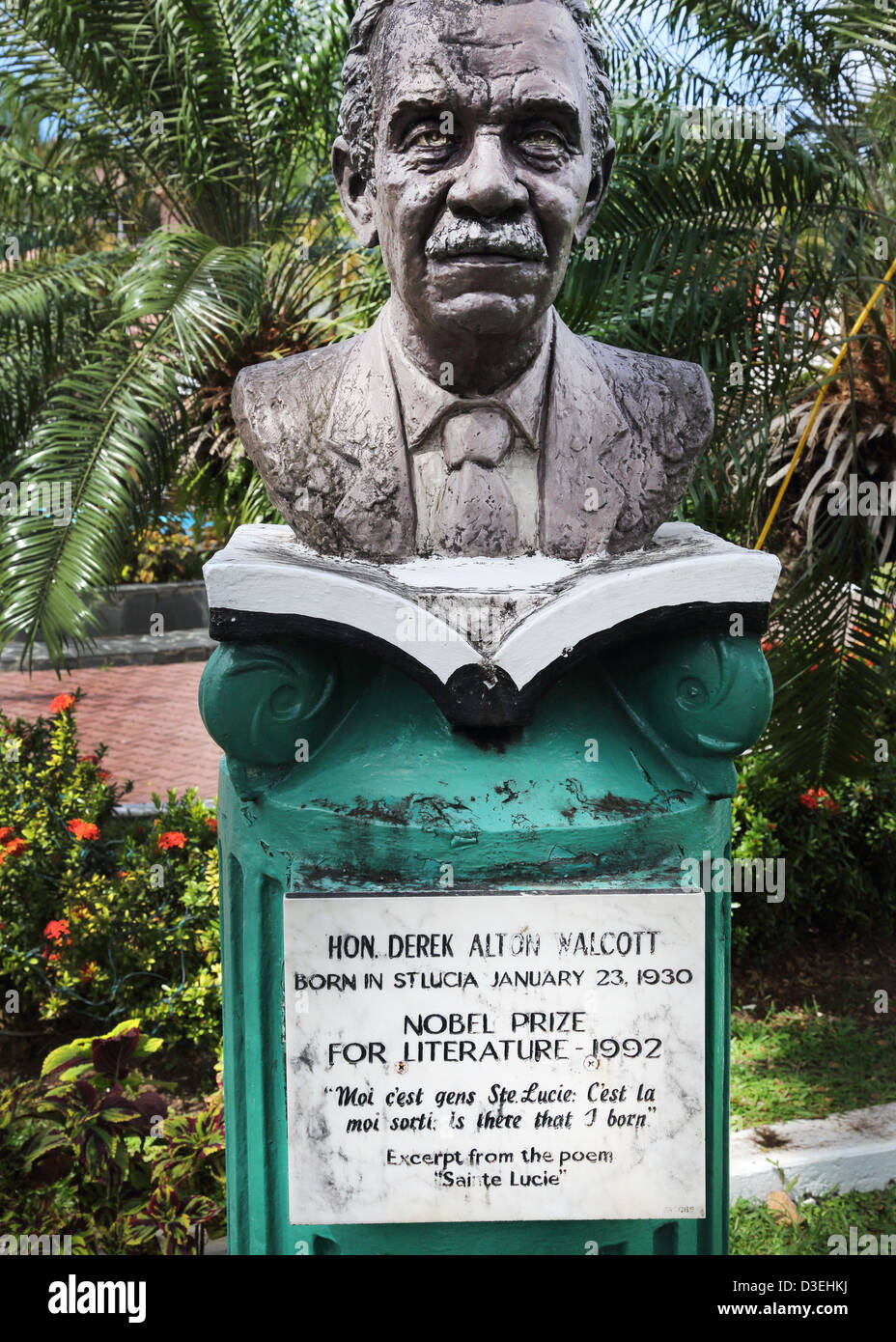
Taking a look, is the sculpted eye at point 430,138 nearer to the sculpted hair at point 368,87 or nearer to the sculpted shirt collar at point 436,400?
the sculpted hair at point 368,87

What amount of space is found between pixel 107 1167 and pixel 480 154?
2358 millimetres

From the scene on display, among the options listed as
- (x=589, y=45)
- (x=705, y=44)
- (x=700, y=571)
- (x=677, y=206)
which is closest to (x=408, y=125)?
(x=589, y=45)

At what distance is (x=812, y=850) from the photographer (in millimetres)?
4621

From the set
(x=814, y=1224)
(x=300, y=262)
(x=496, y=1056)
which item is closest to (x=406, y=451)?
(x=496, y=1056)

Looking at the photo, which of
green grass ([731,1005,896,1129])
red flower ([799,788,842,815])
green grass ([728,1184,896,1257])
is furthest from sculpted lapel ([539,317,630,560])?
red flower ([799,788,842,815])

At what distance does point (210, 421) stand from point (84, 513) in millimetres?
1358

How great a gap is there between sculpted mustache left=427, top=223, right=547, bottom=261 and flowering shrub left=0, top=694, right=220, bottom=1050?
235cm

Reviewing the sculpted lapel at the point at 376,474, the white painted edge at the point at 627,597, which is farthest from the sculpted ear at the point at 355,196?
the white painted edge at the point at 627,597

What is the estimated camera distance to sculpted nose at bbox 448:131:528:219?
2.09 m

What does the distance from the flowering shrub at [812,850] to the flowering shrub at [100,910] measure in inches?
71.6

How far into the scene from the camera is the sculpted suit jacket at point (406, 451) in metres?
2.34

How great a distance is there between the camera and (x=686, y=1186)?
6.96 ft

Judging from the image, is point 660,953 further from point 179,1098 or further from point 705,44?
point 705,44

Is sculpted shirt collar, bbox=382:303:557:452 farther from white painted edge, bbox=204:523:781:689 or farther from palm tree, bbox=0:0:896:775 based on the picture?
palm tree, bbox=0:0:896:775
